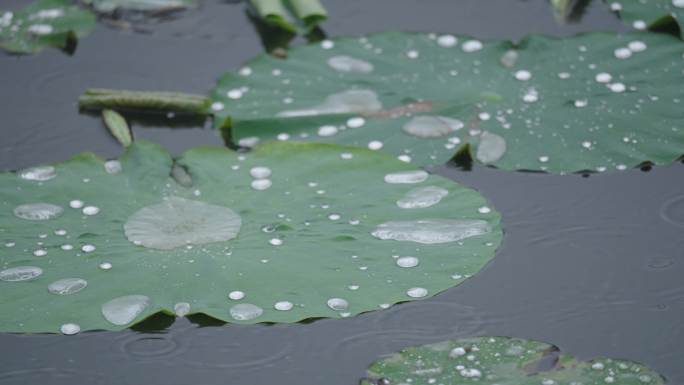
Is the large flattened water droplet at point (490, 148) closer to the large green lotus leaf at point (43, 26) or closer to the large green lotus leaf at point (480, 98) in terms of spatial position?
the large green lotus leaf at point (480, 98)

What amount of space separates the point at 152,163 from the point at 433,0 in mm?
1102

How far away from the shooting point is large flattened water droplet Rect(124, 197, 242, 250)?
2023 mm

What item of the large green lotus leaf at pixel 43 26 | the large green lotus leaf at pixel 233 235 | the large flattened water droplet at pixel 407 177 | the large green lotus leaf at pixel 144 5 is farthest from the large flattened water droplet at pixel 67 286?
the large green lotus leaf at pixel 144 5

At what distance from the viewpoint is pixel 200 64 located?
2.74m

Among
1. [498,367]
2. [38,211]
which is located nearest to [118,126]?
[38,211]

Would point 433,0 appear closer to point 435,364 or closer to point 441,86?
point 441,86

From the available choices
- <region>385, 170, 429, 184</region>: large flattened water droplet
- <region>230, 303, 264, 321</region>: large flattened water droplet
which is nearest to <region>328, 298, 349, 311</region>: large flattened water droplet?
<region>230, 303, 264, 321</region>: large flattened water droplet

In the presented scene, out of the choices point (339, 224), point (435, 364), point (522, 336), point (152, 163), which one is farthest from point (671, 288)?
point (152, 163)

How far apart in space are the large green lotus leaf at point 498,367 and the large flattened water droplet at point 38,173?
0.88 m

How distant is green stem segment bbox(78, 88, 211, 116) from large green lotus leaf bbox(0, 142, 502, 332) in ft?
0.80

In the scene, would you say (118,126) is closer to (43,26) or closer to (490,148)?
(43,26)

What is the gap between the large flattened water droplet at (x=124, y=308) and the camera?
6.07ft

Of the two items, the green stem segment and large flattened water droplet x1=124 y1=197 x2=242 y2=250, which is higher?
the green stem segment

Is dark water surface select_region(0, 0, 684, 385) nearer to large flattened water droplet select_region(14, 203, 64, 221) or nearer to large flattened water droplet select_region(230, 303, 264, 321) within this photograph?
large flattened water droplet select_region(230, 303, 264, 321)
